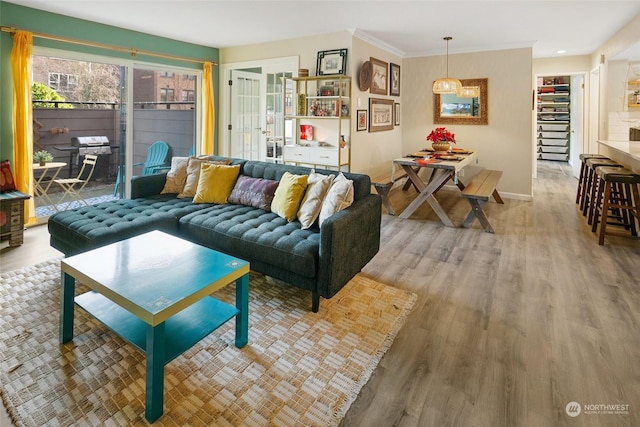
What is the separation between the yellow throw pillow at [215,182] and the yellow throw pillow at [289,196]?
661 millimetres

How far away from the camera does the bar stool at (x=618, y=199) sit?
3779mm

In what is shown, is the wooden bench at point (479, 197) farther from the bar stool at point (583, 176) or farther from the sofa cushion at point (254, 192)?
the sofa cushion at point (254, 192)

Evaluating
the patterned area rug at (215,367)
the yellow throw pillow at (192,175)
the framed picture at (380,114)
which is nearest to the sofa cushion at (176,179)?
the yellow throw pillow at (192,175)

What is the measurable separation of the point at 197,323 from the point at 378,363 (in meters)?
0.97

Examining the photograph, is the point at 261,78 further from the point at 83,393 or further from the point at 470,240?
the point at 83,393

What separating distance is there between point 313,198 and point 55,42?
377cm

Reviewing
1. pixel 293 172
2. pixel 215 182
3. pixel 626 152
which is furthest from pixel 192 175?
pixel 626 152

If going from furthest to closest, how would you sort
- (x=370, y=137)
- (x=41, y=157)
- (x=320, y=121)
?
(x=370, y=137)
(x=320, y=121)
(x=41, y=157)

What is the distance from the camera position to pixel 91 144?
5383 millimetres

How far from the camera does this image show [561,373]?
74.2 inches

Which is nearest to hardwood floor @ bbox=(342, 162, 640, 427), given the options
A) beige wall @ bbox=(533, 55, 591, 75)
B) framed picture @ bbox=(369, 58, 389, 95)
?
framed picture @ bbox=(369, 58, 389, 95)

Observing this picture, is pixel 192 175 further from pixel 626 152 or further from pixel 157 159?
pixel 626 152

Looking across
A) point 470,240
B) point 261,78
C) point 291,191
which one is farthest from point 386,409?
point 261,78

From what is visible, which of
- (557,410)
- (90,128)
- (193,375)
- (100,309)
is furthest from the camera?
(90,128)
